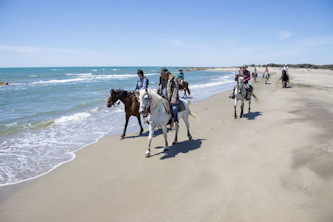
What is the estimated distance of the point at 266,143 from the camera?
5.56 m

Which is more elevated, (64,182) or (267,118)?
(267,118)

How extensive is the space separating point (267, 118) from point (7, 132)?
476 inches

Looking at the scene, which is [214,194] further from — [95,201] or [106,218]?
[95,201]

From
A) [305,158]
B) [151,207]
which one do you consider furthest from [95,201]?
[305,158]

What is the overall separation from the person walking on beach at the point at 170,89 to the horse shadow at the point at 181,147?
0.79 metres

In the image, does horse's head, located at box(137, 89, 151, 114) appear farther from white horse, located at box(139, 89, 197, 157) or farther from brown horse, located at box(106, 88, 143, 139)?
brown horse, located at box(106, 88, 143, 139)

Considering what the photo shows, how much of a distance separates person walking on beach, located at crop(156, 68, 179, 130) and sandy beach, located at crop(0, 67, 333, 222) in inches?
50.5

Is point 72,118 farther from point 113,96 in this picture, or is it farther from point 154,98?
point 154,98

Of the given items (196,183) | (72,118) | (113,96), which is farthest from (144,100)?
(72,118)

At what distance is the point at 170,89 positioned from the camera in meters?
5.80

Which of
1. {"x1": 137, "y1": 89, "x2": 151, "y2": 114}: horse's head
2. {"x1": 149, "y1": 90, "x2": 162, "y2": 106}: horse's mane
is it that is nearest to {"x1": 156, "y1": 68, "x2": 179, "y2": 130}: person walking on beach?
{"x1": 149, "y1": 90, "x2": 162, "y2": 106}: horse's mane

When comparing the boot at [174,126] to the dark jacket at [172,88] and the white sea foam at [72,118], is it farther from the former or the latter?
the white sea foam at [72,118]

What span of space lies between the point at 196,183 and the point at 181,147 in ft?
7.03

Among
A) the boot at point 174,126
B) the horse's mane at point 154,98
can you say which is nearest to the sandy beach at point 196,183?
the boot at point 174,126
